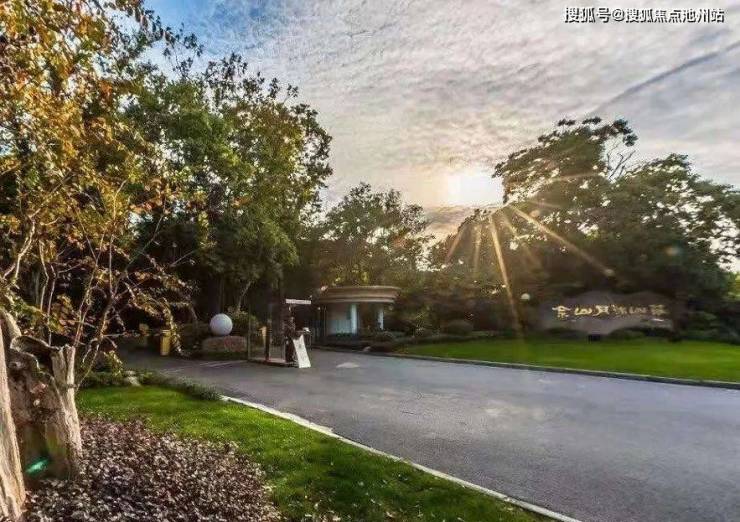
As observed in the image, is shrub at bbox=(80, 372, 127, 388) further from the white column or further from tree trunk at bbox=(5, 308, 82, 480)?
the white column

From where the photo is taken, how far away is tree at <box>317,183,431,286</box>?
36.6 metres

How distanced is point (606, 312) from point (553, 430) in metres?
24.3

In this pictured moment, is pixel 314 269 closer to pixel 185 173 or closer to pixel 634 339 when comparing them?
pixel 634 339

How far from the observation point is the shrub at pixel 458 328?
29.1 m

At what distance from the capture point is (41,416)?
448 centimetres

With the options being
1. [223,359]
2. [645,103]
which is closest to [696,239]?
[645,103]

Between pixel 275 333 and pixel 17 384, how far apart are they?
2501 cm

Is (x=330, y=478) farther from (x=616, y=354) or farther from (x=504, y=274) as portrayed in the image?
(x=504, y=274)

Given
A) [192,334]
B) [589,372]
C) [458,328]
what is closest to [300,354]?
[192,334]

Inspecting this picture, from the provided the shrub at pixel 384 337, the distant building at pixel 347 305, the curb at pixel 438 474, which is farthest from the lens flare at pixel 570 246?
the curb at pixel 438 474

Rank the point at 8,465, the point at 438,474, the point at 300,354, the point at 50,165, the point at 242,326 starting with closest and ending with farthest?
the point at 8,465
the point at 50,165
the point at 438,474
the point at 300,354
the point at 242,326

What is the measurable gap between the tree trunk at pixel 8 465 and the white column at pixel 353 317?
85.6 feet

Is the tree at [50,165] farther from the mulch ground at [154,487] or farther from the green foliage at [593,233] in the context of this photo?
the green foliage at [593,233]

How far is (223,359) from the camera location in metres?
21.4
